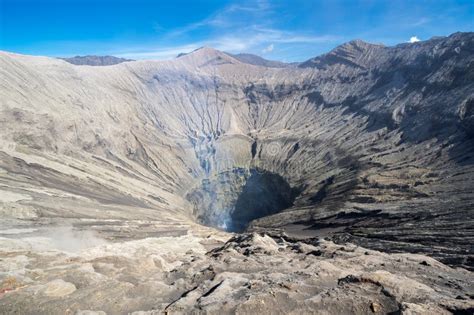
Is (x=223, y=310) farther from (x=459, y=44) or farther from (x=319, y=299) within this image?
(x=459, y=44)

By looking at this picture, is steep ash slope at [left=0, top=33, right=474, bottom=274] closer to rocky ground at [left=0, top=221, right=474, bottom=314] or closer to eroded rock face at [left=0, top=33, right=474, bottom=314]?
eroded rock face at [left=0, top=33, right=474, bottom=314]

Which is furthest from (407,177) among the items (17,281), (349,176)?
(17,281)

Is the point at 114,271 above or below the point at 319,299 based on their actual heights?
below

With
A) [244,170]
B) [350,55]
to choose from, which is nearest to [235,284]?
[244,170]

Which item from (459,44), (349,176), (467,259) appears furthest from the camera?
(459,44)

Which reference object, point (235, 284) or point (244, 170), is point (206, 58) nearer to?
point (244, 170)

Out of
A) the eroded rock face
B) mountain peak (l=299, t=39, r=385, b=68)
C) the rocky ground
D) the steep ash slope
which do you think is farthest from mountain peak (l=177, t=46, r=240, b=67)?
the rocky ground
